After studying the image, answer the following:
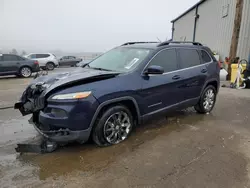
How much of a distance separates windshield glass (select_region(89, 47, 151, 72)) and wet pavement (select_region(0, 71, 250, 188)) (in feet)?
4.29

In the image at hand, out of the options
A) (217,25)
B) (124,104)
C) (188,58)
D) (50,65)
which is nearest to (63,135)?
(124,104)

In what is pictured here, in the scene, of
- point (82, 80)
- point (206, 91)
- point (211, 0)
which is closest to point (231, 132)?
point (206, 91)

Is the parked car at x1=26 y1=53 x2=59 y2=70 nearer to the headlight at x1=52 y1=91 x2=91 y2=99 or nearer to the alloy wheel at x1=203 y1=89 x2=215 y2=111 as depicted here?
the alloy wheel at x1=203 y1=89 x2=215 y2=111

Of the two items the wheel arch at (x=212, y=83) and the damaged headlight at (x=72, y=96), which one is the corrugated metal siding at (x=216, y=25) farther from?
the damaged headlight at (x=72, y=96)

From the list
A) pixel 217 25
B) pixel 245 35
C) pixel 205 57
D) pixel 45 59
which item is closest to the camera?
pixel 205 57

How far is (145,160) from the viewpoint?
10.4ft

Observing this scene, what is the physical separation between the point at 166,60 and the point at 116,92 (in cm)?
146

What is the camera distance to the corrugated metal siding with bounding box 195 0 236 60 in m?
13.1

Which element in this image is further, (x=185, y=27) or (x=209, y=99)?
(x=185, y=27)

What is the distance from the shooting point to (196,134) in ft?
13.7

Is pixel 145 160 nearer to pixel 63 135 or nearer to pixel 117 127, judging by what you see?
pixel 117 127

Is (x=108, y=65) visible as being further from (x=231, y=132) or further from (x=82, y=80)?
(x=231, y=132)

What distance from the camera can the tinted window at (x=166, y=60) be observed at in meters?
4.08

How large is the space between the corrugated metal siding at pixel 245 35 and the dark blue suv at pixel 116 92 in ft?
27.3
